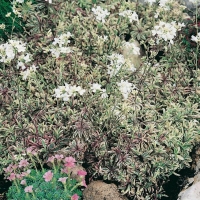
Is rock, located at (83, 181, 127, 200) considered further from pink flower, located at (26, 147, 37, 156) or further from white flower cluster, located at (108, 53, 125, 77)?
white flower cluster, located at (108, 53, 125, 77)

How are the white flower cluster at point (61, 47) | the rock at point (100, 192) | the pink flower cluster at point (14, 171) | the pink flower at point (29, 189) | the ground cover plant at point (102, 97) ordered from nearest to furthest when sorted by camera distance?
the pink flower at point (29, 189)
the pink flower cluster at point (14, 171)
the rock at point (100, 192)
the ground cover plant at point (102, 97)
the white flower cluster at point (61, 47)

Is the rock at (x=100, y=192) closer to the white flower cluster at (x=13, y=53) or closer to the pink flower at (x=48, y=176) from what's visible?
the pink flower at (x=48, y=176)

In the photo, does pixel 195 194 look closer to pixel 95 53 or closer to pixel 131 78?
pixel 131 78

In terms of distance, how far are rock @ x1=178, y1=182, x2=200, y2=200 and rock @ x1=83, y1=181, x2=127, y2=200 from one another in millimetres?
590

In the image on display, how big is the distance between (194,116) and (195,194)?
1.01m

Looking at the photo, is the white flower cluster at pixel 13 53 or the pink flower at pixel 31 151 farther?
the white flower cluster at pixel 13 53

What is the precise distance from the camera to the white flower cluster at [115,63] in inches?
183

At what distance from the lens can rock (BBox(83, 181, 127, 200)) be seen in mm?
4215

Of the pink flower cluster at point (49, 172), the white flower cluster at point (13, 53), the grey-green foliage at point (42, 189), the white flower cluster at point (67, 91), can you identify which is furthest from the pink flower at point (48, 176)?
the white flower cluster at point (13, 53)

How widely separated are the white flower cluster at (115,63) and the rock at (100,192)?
1.17 meters

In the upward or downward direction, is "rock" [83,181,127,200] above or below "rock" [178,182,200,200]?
below

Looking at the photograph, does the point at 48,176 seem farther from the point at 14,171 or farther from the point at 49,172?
the point at 14,171

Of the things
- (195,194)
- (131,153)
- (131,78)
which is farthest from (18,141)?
(195,194)

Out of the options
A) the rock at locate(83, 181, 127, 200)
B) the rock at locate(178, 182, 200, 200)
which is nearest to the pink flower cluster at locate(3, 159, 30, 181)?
the rock at locate(83, 181, 127, 200)
